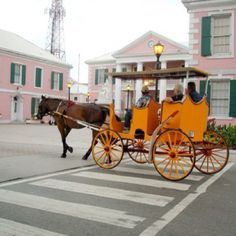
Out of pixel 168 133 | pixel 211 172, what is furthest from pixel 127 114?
pixel 211 172

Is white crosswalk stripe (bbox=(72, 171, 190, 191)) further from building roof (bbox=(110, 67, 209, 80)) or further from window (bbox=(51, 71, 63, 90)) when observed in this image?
window (bbox=(51, 71, 63, 90))

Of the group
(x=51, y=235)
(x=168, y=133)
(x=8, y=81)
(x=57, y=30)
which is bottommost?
(x=51, y=235)

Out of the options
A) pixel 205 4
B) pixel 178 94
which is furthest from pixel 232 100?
pixel 178 94

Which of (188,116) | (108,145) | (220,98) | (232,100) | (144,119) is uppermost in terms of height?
(220,98)

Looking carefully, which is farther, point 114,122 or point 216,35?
point 216,35

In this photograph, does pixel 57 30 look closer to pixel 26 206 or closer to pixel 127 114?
pixel 127 114

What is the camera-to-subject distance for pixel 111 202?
6.21m

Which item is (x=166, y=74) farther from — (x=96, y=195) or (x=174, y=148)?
(x=96, y=195)

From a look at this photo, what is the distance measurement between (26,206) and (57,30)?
182 feet

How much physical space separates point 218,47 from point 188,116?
38.8 feet

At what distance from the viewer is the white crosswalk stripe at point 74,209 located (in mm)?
5219

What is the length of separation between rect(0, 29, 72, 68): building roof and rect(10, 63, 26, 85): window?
52.2 inches

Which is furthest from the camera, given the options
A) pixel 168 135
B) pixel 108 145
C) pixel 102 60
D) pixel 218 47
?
pixel 102 60

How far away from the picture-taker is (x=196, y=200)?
6.45 m
